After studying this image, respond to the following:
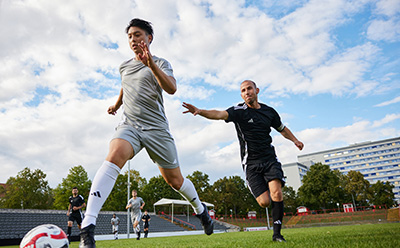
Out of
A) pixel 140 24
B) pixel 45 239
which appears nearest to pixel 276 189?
pixel 140 24

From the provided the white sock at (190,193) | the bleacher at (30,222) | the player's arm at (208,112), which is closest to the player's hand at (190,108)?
the player's arm at (208,112)

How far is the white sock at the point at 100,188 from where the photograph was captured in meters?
2.53

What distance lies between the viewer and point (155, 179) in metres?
64.2

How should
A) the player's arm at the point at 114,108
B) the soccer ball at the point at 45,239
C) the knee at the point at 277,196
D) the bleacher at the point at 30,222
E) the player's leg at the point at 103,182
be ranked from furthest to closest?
1. the bleacher at the point at 30,222
2. the knee at the point at 277,196
3. the player's arm at the point at 114,108
4. the player's leg at the point at 103,182
5. the soccer ball at the point at 45,239

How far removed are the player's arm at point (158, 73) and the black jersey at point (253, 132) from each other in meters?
2.06

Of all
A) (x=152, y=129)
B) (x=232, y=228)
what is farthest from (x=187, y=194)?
(x=232, y=228)

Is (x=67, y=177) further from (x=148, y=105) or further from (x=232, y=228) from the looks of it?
(x=148, y=105)

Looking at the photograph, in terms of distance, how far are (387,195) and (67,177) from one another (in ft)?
235

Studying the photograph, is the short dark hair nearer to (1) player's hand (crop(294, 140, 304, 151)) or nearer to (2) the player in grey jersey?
(2) the player in grey jersey

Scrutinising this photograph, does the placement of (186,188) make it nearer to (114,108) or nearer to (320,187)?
(114,108)

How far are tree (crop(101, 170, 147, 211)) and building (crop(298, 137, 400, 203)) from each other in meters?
95.3

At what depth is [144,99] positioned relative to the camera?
10.6 feet

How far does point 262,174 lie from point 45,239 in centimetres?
366

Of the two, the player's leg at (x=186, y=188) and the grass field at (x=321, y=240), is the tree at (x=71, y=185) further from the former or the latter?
the player's leg at (x=186, y=188)
